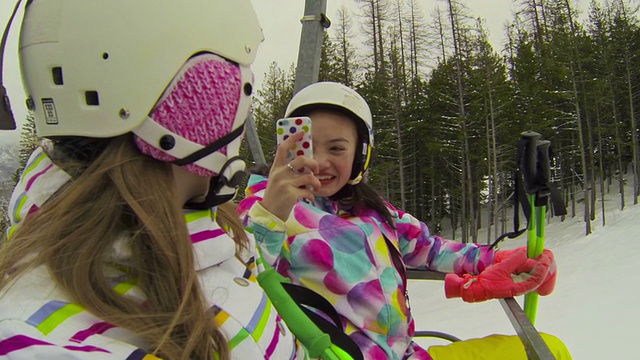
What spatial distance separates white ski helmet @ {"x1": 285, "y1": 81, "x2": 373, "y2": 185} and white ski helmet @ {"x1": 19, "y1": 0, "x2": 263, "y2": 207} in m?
1.00

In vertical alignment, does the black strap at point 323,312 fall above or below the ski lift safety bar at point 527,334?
above

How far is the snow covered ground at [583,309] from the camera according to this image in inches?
197

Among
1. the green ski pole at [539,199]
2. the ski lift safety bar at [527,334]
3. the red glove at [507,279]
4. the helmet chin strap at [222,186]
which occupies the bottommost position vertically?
the ski lift safety bar at [527,334]

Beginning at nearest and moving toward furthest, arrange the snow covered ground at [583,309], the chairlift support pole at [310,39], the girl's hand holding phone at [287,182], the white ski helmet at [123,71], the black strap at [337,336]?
1. the white ski helmet at [123,71]
2. the girl's hand holding phone at [287,182]
3. the black strap at [337,336]
4. the chairlift support pole at [310,39]
5. the snow covered ground at [583,309]

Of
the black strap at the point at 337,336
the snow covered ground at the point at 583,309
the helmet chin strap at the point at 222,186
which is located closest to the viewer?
the helmet chin strap at the point at 222,186

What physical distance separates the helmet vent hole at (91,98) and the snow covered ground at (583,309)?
4.49 metres

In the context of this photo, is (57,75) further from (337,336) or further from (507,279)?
(507,279)

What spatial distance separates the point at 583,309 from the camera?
6785 mm

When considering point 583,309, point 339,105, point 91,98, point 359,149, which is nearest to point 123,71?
point 91,98

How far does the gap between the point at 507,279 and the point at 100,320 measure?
1774 mm

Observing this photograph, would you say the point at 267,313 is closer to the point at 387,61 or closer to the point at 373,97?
the point at 373,97

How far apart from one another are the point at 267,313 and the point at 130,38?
0.60 metres

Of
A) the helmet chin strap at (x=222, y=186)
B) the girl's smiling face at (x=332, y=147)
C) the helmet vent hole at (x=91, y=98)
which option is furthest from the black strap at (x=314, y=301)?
the helmet vent hole at (x=91, y=98)

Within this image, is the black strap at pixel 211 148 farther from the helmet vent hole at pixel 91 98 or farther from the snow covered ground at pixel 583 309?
the snow covered ground at pixel 583 309
